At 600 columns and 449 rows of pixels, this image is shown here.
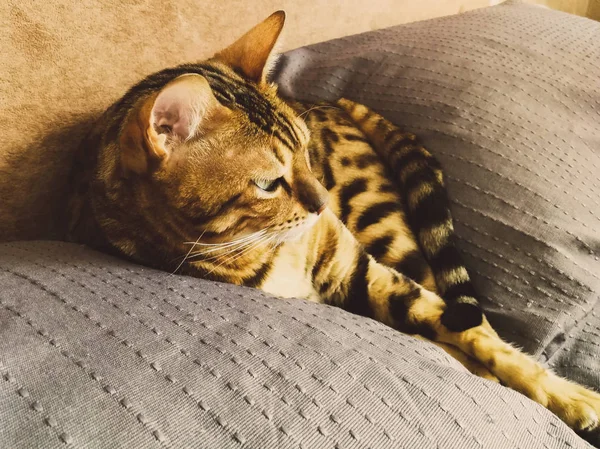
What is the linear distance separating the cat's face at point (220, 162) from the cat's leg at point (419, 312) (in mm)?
170

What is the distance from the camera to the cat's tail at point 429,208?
3.22 feet

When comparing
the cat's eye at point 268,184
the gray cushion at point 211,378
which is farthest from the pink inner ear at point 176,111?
the gray cushion at point 211,378

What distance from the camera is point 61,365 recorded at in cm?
52

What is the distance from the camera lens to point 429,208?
3.58 ft

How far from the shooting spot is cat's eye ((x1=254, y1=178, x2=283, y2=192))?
0.86 m

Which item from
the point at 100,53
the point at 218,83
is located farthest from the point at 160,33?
the point at 218,83

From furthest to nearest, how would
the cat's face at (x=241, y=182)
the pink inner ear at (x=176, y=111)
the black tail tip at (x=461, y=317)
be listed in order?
the black tail tip at (x=461, y=317)
the cat's face at (x=241, y=182)
the pink inner ear at (x=176, y=111)

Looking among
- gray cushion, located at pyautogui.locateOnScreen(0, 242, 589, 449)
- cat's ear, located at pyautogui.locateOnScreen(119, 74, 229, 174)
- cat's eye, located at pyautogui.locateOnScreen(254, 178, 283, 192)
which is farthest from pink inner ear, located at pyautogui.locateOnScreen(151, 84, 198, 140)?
gray cushion, located at pyautogui.locateOnScreen(0, 242, 589, 449)

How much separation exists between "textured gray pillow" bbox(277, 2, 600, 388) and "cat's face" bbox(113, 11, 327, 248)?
0.40 meters

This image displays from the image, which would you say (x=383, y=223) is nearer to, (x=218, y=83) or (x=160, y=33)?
(x=218, y=83)

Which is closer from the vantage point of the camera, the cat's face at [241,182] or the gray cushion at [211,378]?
the gray cushion at [211,378]

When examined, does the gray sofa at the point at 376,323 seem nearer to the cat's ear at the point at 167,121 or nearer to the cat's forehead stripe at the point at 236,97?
the cat's ear at the point at 167,121

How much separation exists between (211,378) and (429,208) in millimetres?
713

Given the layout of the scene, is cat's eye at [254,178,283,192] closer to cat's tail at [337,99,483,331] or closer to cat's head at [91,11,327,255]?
cat's head at [91,11,327,255]
